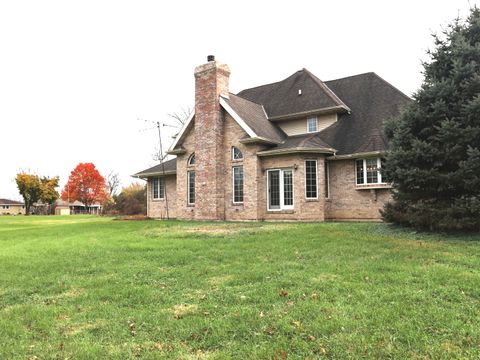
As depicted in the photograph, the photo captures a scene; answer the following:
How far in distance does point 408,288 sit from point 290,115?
1695 cm

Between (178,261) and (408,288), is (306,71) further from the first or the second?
(408,288)

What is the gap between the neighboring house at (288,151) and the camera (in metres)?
18.9

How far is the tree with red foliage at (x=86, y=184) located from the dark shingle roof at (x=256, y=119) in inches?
2296

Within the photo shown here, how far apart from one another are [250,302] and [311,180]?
1389 centimetres

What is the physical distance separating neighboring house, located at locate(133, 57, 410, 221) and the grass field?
884 centimetres

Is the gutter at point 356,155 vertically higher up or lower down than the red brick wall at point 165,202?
higher up

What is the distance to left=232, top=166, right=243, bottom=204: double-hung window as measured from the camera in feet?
68.2

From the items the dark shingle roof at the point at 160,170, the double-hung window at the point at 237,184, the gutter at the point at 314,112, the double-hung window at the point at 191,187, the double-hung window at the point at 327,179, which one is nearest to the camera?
the double-hung window at the point at 327,179

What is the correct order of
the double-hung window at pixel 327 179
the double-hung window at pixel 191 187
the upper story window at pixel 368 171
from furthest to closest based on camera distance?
the double-hung window at pixel 191 187, the double-hung window at pixel 327 179, the upper story window at pixel 368 171

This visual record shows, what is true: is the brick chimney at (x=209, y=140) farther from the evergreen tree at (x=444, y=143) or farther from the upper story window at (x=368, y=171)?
the evergreen tree at (x=444, y=143)

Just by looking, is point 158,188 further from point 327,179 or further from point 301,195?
point 327,179

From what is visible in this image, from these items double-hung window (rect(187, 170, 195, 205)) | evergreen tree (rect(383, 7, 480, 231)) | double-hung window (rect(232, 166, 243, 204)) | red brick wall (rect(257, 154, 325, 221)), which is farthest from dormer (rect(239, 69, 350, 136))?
evergreen tree (rect(383, 7, 480, 231))

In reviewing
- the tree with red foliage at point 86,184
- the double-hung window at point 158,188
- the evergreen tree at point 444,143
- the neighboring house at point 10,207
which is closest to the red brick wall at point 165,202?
the double-hung window at point 158,188

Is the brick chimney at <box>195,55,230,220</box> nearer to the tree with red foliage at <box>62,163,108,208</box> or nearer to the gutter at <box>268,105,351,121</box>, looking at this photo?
the gutter at <box>268,105,351,121</box>
